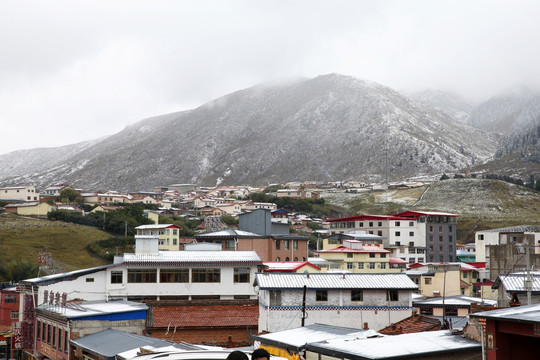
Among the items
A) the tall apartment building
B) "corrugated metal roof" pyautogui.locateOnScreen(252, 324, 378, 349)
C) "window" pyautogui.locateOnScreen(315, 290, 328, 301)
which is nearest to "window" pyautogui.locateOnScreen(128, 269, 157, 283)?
"window" pyautogui.locateOnScreen(315, 290, 328, 301)

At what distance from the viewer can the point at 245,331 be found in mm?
41156

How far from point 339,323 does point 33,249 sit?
212 feet

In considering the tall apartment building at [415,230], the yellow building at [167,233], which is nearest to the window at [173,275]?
the yellow building at [167,233]

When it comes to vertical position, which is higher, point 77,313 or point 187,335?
point 77,313

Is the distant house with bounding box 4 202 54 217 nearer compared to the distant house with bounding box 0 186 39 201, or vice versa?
the distant house with bounding box 4 202 54 217

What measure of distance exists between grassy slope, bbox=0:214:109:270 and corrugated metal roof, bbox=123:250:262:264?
40.3 m

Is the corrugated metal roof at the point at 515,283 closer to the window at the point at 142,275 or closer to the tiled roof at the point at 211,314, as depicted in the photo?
the tiled roof at the point at 211,314

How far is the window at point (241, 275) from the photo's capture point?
4625 centimetres

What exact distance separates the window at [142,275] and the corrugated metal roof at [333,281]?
35.7 feet

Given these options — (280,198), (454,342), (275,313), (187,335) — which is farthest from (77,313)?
(280,198)

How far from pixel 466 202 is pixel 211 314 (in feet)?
462

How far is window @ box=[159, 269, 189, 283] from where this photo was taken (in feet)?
150

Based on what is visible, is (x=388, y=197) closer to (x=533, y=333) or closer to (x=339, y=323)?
(x=339, y=323)

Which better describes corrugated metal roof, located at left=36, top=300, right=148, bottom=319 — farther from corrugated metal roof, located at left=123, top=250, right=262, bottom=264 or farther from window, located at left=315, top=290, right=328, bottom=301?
window, located at left=315, top=290, right=328, bottom=301
